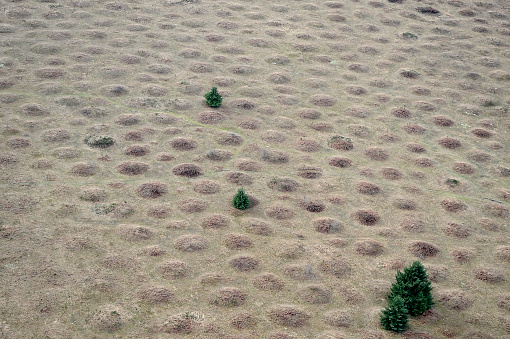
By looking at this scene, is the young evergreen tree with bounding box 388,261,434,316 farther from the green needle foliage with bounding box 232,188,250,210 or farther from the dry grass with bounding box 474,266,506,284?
the green needle foliage with bounding box 232,188,250,210

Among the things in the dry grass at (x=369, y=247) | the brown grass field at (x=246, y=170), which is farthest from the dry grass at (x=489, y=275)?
the dry grass at (x=369, y=247)

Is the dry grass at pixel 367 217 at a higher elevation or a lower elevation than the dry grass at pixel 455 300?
higher

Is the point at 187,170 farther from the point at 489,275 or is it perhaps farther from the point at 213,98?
the point at 489,275

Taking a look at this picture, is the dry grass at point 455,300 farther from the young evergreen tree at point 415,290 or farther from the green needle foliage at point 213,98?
the green needle foliage at point 213,98

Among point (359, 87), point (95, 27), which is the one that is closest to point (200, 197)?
point (359, 87)

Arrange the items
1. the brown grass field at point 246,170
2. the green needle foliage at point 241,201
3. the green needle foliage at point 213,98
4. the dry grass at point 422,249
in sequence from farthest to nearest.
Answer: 1. the green needle foliage at point 213,98
2. the green needle foliage at point 241,201
3. the dry grass at point 422,249
4. the brown grass field at point 246,170

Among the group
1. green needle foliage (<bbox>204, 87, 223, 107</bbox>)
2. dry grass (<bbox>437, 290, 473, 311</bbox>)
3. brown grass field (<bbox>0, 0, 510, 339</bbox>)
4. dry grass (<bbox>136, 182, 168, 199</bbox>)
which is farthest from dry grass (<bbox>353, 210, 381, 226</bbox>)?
green needle foliage (<bbox>204, 87, 223, 107</bbox>)

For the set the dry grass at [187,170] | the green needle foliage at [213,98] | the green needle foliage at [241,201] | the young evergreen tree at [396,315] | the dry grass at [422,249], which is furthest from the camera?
the green needle foliage at [213,98]
